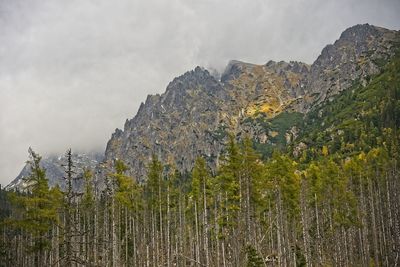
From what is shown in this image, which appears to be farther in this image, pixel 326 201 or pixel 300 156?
pixel 300 156

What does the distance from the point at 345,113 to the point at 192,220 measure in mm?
133916

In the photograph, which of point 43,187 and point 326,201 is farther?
point 326,201

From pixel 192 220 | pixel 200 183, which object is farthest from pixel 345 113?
pixel 200 183

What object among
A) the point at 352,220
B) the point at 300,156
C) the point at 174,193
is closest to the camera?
the point at 352,220

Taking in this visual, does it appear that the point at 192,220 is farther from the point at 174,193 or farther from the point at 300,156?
the point at 300,156

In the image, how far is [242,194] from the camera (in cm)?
3509

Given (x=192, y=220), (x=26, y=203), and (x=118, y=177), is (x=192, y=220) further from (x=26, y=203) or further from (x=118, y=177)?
(x=26, y=203)

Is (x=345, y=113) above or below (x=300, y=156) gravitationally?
above

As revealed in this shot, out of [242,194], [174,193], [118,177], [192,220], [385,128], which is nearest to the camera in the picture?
[242,194]

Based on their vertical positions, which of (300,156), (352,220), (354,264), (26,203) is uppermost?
(300,156)

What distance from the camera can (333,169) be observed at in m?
49.9

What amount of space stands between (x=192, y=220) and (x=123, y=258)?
13.8 m

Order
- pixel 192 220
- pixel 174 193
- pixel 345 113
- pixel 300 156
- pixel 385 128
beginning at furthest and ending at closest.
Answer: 1. pixel 345 113
2. pixel 300 156
3. pixel 385 128
4. pixel 192 220
5. pixel 174 193

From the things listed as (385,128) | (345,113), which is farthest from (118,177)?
(345,113)
